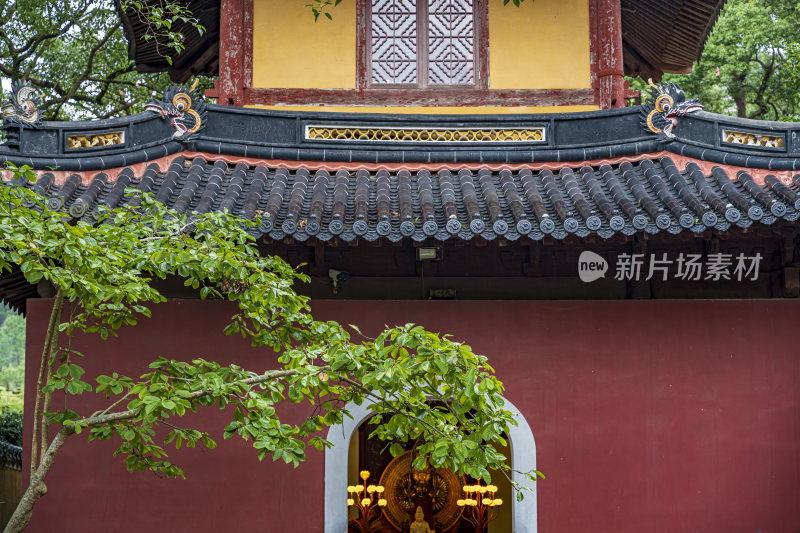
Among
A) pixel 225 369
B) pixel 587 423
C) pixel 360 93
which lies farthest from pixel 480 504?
pixel 225 369

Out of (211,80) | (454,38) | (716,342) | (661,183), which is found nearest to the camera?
(661,183)

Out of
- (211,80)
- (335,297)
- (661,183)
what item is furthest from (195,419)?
(211,80)

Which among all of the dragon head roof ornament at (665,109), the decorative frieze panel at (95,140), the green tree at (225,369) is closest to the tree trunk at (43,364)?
the green tree at (225,369)

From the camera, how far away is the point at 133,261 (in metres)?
4.22

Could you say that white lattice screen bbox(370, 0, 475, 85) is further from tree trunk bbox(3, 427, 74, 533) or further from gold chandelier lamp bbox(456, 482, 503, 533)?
tree trunk bbox(3, 427, 74, 533)

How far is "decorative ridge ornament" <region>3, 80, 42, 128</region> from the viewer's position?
6176 mm

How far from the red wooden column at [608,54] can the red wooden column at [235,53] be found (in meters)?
3.03

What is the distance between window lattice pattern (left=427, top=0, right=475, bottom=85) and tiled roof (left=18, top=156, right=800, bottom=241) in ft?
4.38

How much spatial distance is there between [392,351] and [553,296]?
251 cm

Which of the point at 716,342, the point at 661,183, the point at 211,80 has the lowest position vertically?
the point at 716,342

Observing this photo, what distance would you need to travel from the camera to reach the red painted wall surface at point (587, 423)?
6.11 meters

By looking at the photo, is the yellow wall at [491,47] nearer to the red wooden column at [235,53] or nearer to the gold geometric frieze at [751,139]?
the red wooden column at [235,53]

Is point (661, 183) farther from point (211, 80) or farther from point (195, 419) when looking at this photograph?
point (211, 80)

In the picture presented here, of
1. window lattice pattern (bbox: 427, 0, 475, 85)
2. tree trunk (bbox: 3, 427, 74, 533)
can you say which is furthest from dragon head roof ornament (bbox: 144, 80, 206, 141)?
A: tree trunk (bbox: 3, 427, 74, 533)
